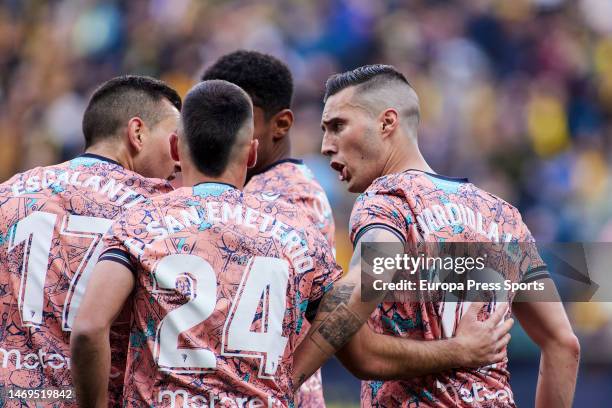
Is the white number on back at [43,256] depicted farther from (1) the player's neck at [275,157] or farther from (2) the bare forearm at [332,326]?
(1) the player's neck at [275,157]

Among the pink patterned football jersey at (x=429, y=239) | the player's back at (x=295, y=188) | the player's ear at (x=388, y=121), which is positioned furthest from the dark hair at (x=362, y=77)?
the player's back at (x=295, y=188)

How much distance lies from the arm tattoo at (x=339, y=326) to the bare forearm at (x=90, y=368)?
88cm

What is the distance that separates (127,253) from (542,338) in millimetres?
1979

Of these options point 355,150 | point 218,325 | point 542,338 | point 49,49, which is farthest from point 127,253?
point 49,49

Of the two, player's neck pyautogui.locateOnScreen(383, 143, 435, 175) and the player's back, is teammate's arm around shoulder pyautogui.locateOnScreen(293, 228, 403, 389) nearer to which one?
player's neck pyautogui.locateOnScreen(383, 143, 435, 175)

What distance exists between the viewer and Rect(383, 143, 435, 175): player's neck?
4395 mm

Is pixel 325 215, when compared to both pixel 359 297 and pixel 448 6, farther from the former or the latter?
pixel 448 6

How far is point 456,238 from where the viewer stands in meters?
3.97

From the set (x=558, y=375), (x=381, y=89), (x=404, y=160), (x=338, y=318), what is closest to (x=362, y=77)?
(x=381, y=89)

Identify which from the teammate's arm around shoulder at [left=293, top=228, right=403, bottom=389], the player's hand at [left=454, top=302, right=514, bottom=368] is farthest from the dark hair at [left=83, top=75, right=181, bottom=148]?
the player's hand at [left=454, top=302, right=514, bottom=368]

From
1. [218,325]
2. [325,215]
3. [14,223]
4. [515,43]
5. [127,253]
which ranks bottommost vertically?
[218,325]

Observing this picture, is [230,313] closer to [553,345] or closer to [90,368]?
[90,368]

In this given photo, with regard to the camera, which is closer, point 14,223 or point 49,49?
point 14,223

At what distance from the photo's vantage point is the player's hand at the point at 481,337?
3.89 metres
